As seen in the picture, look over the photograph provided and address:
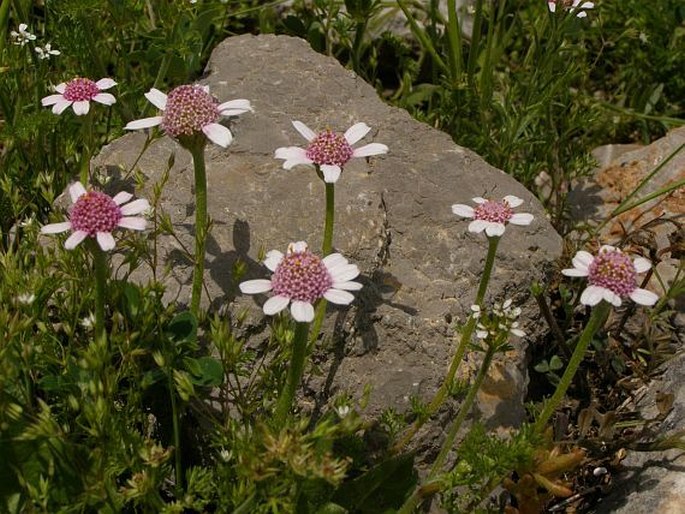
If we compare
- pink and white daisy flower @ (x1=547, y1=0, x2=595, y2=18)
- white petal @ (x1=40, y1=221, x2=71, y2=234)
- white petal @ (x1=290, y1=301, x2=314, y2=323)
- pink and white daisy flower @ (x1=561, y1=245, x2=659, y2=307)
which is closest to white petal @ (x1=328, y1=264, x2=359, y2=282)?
white petal @ (x1=290, y1=301, x2=314, y2=323)

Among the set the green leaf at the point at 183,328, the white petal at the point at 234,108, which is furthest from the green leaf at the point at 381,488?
the white petal at the point at 234,108

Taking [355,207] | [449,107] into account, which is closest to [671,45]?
[449,107]

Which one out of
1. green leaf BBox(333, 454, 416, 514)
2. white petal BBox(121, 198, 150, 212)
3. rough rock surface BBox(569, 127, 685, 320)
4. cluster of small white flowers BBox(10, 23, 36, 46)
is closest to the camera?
white petal BBox(121, 198, 150, 212)

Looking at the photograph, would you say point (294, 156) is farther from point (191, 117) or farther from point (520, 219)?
point (520, 219)

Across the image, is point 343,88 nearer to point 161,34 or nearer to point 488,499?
point 161,34

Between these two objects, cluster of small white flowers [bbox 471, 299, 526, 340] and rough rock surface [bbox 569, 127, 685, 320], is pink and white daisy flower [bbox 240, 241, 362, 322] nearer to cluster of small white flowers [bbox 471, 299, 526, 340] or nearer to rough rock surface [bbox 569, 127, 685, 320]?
cluster of small white flowers [bbox 471, 299, 526, 340]

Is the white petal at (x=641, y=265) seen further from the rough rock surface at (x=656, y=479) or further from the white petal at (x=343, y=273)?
the white petal at (x=343, y=273)

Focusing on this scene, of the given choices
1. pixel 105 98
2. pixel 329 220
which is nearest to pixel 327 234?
pixel 329 220
